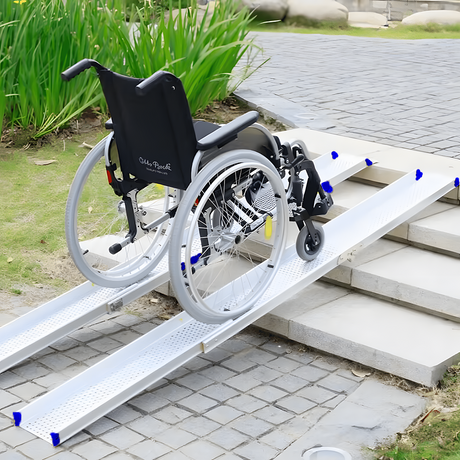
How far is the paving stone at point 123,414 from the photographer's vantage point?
9.41ft

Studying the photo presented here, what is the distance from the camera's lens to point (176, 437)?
2738 mm

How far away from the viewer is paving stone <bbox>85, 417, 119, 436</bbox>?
278cm

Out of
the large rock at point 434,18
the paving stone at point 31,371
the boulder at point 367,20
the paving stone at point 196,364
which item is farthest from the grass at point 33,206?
the boulder at point 367,20

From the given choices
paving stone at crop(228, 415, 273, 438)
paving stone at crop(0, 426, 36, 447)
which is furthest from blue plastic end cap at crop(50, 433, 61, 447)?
paving stone at crop(228, 415, 273, 438)

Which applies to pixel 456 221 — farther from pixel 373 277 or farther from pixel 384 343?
pixel 384 343

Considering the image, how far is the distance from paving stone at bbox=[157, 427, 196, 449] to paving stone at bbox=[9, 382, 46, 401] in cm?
61

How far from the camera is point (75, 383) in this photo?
2.89 m

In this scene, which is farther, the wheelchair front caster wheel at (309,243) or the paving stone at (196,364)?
the wheelchair front caster wheel at (309,243)

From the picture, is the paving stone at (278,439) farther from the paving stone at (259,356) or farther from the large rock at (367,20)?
the large rock at (367,20)

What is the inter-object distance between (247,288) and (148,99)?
3.39 feet

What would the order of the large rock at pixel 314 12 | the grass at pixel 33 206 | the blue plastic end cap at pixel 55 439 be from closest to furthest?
1. the blue plastic end cap at pixel 55 439
2. the grass at pixel 33 206
3. the large rock at pixel 314 12

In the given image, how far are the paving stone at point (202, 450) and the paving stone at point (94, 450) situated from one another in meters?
0.27

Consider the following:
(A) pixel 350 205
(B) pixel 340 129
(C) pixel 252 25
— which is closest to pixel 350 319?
(A) pixel 350 205

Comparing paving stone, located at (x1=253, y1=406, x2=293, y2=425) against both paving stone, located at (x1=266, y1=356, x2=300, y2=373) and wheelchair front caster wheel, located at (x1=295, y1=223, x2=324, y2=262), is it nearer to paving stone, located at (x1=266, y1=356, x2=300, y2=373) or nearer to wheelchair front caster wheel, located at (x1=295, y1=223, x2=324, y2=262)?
paving stone, located at (x1=266, y1=356, x2=300, y2=373)
